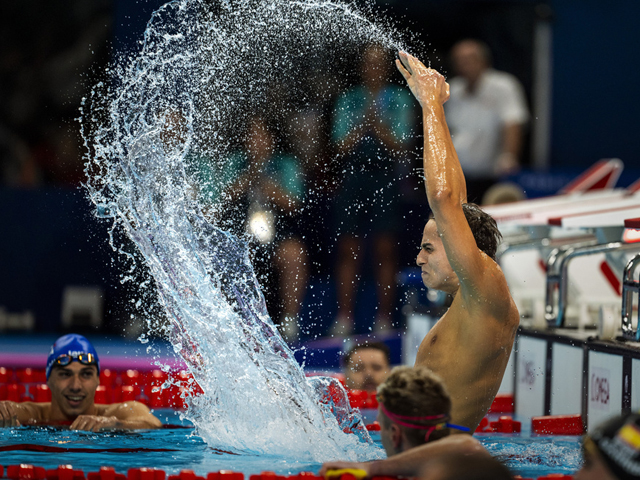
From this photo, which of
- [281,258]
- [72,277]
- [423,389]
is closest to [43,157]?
[72,277]

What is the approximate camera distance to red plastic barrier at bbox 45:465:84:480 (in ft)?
11.1

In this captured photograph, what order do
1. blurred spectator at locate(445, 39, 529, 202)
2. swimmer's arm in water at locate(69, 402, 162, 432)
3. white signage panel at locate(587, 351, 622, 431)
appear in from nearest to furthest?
white signage panel at locate(587, 351, 622, 431), swimmer's arm in water at locate(69, 402, 162, 432), blurred spectator at locate(445, 39, 529, 202)

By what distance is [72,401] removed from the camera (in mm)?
4805

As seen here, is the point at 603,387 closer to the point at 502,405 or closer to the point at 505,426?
the point at 505,426

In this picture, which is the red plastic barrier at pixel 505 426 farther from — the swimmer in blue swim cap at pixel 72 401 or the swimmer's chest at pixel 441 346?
the swimmer in blue swim cap at pixel 72 401

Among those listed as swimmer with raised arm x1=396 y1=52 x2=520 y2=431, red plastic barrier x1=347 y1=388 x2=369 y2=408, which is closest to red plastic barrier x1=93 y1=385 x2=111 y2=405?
red plastic barrier x1=347 y1=388 x2=369 y2=408

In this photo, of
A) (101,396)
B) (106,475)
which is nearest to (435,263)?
(106,475)

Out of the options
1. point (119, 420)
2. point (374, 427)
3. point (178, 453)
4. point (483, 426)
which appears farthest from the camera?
point (483, 426)

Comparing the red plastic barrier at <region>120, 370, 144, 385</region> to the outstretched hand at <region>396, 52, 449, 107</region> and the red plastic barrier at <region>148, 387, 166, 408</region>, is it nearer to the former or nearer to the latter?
the red plastic barrier at <region>148, 387, 166, 408</region>

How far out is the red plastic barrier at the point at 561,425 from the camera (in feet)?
15.6

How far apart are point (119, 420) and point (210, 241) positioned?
127cm

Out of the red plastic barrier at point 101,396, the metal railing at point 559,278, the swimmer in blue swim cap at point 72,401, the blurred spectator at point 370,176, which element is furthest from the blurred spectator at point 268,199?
the metal railing at point 559,278

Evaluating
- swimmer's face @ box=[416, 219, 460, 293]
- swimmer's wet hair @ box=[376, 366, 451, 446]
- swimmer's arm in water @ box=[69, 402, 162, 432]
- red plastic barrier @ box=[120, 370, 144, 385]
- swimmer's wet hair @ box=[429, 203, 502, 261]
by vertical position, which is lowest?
swimmer's arm in water @ box=[69, 402, 162, 432]

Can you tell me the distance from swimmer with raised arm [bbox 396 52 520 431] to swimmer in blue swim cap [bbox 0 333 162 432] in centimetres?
191
